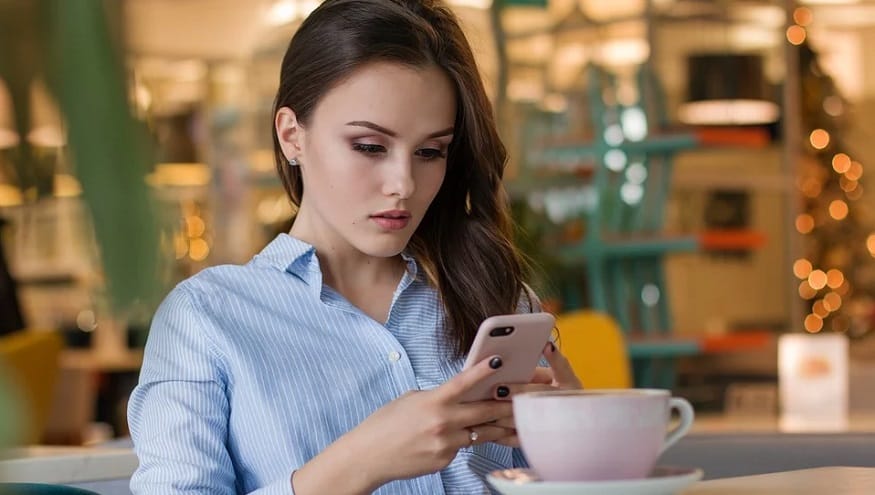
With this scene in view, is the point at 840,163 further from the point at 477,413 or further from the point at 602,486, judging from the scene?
the point at 602,486

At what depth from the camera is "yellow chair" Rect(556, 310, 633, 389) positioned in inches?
119

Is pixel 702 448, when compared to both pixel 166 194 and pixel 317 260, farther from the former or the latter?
pixel 166 194

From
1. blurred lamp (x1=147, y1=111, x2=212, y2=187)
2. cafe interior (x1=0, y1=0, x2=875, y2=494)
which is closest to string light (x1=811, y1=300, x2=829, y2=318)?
cafe interior (x1=0, y1=0, x2=875, y2=494)

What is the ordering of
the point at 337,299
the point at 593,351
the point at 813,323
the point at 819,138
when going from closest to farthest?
the point at 337,299
the point at 593,351
the point at 813,323
the point at 819,138

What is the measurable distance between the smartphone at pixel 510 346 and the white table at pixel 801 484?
0.50ft

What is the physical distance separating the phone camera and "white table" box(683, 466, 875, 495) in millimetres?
186

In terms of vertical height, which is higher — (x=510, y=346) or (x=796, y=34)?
(x=796, y=34)

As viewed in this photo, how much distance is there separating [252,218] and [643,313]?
1.96 meters

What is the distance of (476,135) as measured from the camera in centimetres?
135

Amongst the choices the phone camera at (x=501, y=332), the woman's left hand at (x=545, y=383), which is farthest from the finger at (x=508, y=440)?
the phone camera at (x=501, y=332)

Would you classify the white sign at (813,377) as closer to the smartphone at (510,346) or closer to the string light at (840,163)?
the smartphone at (510,346)

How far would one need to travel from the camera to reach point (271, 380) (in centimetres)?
119

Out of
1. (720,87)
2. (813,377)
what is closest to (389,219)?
(813,377)

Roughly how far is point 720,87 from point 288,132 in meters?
5.57
